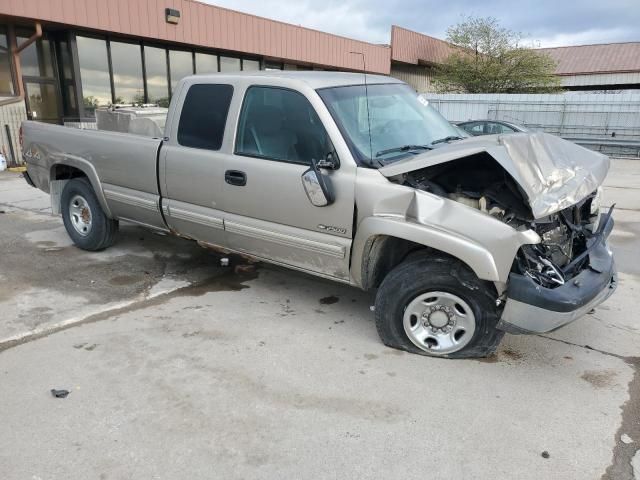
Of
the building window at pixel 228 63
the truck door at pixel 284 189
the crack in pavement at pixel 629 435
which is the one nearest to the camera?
the crack in pavement at pixel 629 435

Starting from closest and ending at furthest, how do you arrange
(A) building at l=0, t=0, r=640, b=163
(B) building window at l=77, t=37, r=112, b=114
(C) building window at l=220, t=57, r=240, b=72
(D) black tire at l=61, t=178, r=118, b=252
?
(D) black tire at l=61, t=178, r=118, b=252 → (A) building at l=0, t=0, r=640, b=163 → (B) building window at l=77, t=37, r=112, b=114 → (C) building window at l=220, t=57, r=240, b=72

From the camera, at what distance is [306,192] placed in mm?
3625

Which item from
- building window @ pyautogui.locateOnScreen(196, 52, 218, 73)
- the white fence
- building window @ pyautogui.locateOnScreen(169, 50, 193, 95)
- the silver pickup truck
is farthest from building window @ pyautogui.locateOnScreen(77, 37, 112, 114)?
the silver pickup truck

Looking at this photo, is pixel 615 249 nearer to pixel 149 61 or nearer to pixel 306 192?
pixel 306 192

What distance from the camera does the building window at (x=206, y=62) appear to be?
54.4ft

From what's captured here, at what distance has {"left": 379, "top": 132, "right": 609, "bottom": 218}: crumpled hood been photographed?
9.82 feet

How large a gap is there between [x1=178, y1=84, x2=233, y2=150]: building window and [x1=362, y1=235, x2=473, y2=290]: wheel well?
160 cm

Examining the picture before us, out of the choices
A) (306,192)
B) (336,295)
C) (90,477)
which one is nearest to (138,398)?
(90,477)

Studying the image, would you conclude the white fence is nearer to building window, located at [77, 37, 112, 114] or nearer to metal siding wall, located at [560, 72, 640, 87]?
building window, located at [77, 37, 112, 114]

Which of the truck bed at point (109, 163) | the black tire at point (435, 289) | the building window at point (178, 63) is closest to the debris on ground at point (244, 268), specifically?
the truck bed at point (109, 163)

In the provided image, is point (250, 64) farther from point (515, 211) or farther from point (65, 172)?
point (515, 211)

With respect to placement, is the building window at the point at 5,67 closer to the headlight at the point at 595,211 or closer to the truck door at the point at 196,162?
the truck door at the point at 196,162

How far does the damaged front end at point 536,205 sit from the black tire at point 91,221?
3.57 meters

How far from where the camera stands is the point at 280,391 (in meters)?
3.09
